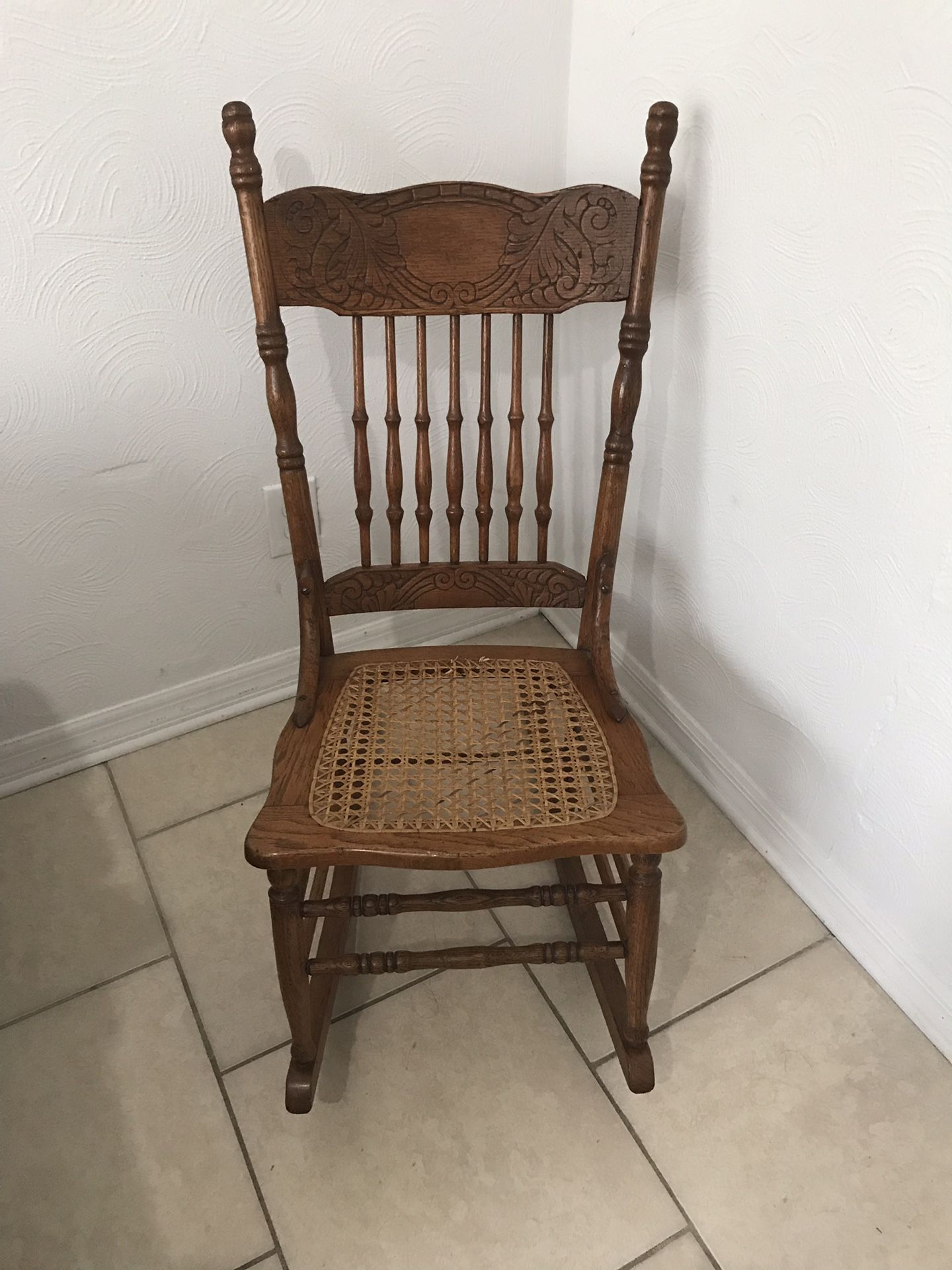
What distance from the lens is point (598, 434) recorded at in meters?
1.39

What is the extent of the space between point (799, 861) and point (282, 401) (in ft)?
3.03

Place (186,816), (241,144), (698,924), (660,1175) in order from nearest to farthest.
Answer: (241,144) → (660,1175) → (698,924) → (186,816)

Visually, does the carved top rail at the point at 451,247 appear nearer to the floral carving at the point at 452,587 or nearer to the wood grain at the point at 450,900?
the floral carving at the point at 452,587

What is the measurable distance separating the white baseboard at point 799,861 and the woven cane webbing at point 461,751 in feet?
1.38

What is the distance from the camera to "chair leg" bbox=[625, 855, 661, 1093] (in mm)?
937

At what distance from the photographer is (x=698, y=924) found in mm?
1246

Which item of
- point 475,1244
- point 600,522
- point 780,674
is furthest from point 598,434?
point 475,1244

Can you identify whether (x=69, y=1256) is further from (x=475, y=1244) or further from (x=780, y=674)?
(x=780, y=674)

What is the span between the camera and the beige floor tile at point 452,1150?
960 mm

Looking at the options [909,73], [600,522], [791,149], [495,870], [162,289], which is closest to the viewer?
[909,73]

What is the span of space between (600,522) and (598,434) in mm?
362

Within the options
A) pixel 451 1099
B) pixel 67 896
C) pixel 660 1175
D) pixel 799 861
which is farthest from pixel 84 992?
pixel 799 861

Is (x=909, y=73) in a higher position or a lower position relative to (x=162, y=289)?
higher

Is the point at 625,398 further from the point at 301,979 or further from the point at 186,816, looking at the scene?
the point at 186,816
